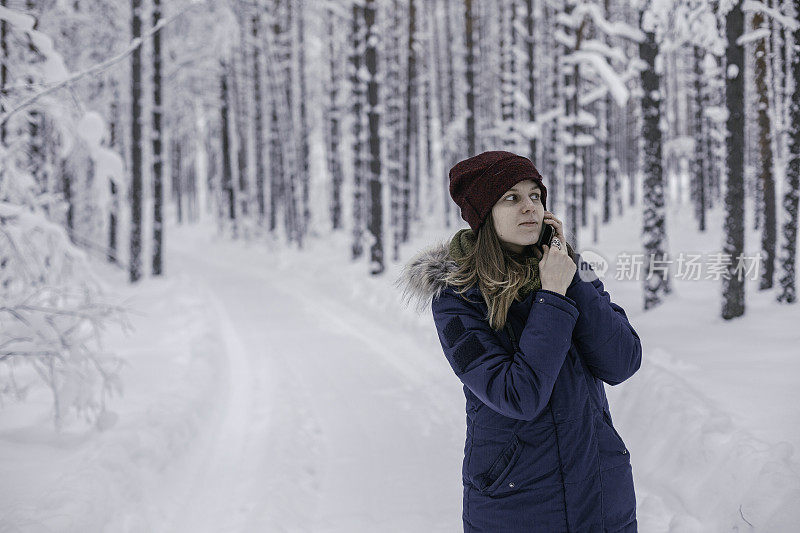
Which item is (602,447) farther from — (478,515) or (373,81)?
(373,81)

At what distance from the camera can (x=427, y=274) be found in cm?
218

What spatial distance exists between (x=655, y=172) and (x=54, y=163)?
15685 mm

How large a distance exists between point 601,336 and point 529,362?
11.9 inches

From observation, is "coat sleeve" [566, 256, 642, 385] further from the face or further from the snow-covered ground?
the snow-covered ground

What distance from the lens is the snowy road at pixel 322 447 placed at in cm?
424

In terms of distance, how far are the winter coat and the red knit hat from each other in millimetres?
293

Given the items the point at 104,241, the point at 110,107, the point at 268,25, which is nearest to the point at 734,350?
the point at 110,107

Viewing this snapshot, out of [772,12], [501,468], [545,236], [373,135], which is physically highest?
[772,12]

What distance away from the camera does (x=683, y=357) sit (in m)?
6.37

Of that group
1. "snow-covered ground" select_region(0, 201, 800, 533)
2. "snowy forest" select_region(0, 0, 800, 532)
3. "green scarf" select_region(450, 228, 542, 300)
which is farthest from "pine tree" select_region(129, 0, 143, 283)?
"green scarf" select_region(450, 228, 542, 300)

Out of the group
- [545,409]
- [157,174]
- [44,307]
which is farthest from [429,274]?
[157,174]

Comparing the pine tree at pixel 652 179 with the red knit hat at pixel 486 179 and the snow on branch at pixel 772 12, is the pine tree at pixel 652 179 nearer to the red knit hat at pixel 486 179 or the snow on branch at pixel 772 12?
the snow on branch at pixel 772 12

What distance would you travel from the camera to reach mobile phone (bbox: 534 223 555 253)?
211 cm

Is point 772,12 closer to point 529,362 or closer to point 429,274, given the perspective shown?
point 429,274
